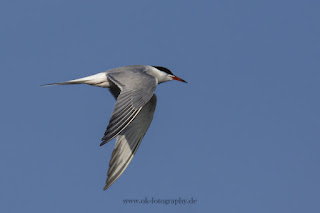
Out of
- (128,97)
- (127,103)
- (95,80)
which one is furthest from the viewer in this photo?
(95,80)

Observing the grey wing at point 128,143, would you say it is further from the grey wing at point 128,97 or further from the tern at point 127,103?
the grey wing at point 128,97

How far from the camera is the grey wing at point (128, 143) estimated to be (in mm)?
9617

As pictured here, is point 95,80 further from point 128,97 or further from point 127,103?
point 127,103

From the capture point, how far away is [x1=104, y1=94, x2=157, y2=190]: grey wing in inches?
379

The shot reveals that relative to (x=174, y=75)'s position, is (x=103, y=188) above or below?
below

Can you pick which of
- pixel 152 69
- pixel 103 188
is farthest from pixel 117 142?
pixel 152 69

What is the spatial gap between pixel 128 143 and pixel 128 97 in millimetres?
1979

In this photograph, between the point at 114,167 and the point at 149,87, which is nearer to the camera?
the point at 149,87

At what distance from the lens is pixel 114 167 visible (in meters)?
9.66

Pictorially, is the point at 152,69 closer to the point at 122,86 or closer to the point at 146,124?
the point at 146,124

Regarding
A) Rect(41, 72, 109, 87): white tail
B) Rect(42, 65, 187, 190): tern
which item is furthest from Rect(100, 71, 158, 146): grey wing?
Rect(41, 72, 109, 87): white tail

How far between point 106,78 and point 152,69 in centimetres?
125

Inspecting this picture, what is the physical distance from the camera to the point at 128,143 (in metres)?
10.0

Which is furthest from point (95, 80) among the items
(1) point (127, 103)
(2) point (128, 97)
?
(1) point (127, 103)
